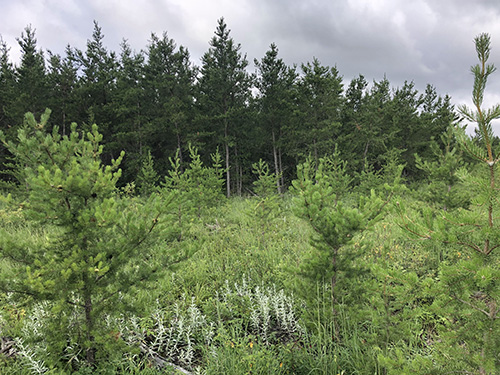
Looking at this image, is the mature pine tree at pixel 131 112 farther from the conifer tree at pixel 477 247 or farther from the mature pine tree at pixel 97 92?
the conifer tree at pixel 477 247

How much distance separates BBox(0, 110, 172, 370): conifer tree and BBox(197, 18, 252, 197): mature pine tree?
16441 millimetres

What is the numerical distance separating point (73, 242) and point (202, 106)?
69.4ft

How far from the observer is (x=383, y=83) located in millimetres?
26953

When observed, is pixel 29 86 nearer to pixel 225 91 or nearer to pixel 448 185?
pixel 225 91

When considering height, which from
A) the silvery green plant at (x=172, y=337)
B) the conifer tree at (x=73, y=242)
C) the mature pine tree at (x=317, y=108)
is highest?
the mature pine tree at (x=317, y=108)

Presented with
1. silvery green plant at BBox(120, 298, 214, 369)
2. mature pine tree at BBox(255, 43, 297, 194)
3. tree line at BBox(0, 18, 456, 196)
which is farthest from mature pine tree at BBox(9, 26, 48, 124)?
silvery green plant at BBox(120, 298, 214, 369)

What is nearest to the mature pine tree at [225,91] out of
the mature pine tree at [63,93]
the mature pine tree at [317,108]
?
the mature pine tree at [317,108]

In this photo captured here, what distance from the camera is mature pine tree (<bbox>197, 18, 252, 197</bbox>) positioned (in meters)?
19.5

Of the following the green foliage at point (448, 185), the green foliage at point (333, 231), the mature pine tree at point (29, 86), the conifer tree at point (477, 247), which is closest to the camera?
the conifer tree at point (477, 247)

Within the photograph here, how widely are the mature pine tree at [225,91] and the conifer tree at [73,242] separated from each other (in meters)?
16.4

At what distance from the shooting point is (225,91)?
19500 millimetres

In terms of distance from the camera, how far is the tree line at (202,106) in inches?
722

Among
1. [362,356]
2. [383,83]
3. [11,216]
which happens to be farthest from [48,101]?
[383,83]

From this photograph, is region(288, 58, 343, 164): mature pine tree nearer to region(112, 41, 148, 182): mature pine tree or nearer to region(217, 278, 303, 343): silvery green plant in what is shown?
region(112, 41, 148, 182): mature pine tree
